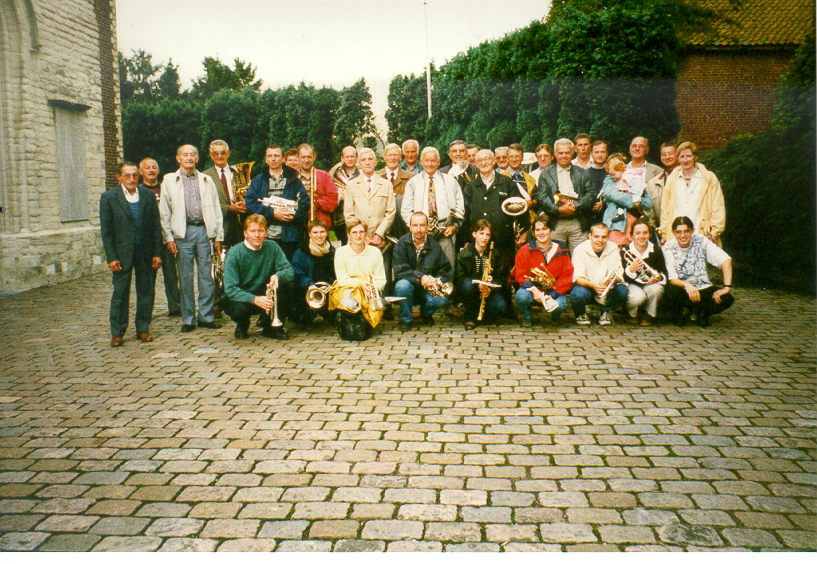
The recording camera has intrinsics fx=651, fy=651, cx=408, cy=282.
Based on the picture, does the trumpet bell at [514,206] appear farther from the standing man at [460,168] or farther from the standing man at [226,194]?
the standing man at [226,194]

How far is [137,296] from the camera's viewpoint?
6.66 metres

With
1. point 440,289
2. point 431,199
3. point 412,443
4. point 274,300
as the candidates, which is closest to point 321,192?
point 431,199

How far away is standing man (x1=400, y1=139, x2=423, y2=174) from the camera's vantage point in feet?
27.0

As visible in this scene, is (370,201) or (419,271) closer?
(419,271)

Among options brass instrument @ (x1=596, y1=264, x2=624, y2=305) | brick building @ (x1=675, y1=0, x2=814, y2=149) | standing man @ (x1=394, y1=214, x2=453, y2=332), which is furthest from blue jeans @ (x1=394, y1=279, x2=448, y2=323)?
brick building @ (x1=675, y1=0, x2=814, y2=149)

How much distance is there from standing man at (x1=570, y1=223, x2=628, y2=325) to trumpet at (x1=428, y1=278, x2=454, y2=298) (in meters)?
1.36

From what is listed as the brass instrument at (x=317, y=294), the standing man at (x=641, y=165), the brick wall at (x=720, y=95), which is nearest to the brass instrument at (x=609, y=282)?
the standing man at (x=641, y=165)

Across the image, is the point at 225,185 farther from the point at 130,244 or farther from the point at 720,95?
the point at 720,95

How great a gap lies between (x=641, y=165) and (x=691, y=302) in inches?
78.1

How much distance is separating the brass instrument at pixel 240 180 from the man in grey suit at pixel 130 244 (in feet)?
3.93

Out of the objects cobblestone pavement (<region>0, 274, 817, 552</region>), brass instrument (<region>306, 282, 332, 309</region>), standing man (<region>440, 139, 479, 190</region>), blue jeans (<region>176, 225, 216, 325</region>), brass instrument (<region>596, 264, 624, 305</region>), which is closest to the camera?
cobblestone pavement (<region>0, 274, 817, 552</region>)

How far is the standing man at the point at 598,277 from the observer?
7008mm

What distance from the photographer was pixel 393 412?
4414 millimetres

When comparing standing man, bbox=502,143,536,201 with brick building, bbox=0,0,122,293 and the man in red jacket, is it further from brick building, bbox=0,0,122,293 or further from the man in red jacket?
brick building, bbox=0,0,122,293
